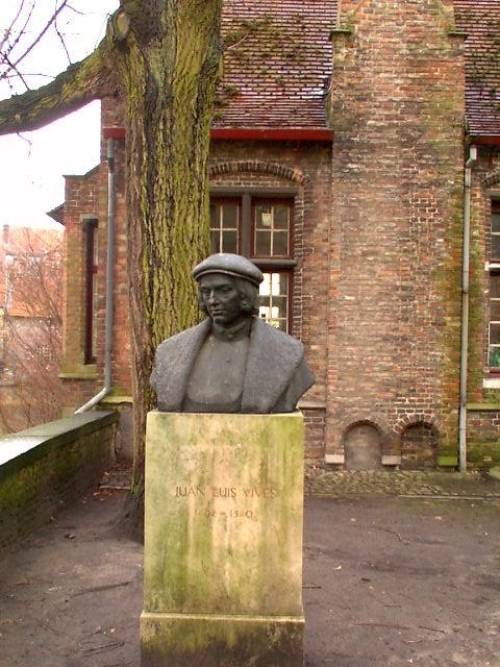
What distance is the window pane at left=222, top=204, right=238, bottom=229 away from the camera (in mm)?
10477

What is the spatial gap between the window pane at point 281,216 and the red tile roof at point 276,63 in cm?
127

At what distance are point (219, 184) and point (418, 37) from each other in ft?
12.5

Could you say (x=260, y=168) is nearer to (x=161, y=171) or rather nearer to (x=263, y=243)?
(x=263, y=243)

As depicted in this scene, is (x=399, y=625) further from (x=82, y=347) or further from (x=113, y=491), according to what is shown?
(x=82, y=347)

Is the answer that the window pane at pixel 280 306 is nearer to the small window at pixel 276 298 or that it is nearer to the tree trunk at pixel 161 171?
the small window at pixel 276 298

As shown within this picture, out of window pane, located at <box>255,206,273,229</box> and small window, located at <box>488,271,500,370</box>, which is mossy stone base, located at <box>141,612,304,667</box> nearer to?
window pane, located at <box>255,206,273,229</box>

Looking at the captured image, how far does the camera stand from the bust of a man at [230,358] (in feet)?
11.2

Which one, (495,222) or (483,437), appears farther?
(495,222)

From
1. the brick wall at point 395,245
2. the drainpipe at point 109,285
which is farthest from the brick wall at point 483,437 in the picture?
the drainpipe at point 109,285

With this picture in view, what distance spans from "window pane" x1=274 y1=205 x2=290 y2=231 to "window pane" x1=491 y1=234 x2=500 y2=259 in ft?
11.1

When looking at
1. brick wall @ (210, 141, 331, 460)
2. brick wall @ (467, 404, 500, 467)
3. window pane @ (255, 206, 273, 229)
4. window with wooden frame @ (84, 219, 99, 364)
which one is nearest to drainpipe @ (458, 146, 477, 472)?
brick wall @ (467, 404, 500, 467)

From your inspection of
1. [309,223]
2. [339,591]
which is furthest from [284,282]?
[339,591]

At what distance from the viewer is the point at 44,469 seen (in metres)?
6.38

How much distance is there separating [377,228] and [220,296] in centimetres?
693
